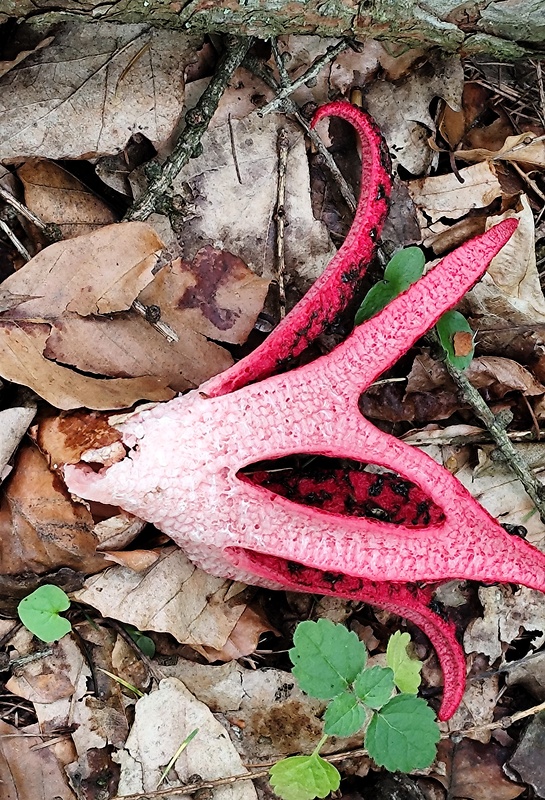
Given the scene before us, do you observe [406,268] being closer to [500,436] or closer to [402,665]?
[500,436]

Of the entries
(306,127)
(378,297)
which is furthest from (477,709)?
(306,127)

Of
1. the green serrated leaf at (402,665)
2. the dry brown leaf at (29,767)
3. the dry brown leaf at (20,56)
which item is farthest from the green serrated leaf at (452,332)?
the dry brown leaf at (29,767)

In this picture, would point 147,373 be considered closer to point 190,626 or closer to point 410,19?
point 190,626

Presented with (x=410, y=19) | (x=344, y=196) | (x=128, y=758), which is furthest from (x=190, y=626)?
(x=410, y=19)

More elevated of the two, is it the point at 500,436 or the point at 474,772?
the point at 500,436

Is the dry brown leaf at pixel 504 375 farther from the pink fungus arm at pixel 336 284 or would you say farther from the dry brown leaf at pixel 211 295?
the dry brown leaf at pixel 211 295

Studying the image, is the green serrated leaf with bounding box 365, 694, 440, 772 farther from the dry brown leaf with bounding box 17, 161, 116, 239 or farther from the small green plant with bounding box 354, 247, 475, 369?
the dry brown leaf with bounding box 17, 161, 116, 239
